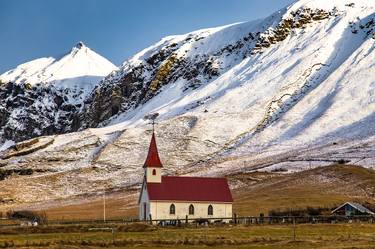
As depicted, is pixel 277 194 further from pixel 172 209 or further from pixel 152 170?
Answer: pixel 152 170

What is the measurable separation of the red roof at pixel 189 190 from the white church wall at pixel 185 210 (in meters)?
0.63

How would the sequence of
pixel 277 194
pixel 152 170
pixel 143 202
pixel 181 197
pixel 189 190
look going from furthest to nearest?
pixel 277 194 < pixel 143 202 < pixel 152 170 < pixel 189 190 < pixel 181 197

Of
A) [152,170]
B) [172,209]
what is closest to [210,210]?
[172,209]

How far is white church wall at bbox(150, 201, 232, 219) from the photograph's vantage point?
321ft

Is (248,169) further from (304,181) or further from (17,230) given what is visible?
(17,230)

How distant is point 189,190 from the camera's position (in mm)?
100125

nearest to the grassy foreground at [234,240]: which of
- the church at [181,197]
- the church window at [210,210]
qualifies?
the church at [181,197]

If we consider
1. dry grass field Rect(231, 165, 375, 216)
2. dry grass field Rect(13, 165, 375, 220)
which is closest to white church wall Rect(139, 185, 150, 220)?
dry grass field Rect(13, 165, 375, 220)

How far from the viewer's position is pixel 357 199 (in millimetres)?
122250

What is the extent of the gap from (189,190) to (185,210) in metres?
2.68

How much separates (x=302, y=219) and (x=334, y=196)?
1673 inches

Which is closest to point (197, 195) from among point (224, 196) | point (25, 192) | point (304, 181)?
point (224, 196)

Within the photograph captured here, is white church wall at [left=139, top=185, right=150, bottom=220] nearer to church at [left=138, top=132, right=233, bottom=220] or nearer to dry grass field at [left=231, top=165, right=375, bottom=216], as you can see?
church at [left=138, top=132, right=233, bottom=220]

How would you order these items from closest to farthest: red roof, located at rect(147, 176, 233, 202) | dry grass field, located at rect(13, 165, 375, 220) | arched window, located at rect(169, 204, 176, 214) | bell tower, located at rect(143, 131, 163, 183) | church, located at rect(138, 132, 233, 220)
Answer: church, located at rect(138, 132, 233, 220), arched window, located at rect(169, 204, 176, 214), red roof, located at rect(147, 176, 233, 202), bell tower, located at rect(143, 131, 163, 183), dry grass field, located at rect(13, 165, 375, 220)
